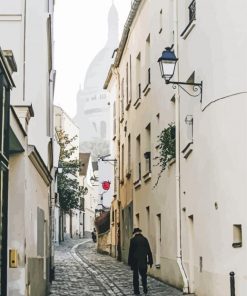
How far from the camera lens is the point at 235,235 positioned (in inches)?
512

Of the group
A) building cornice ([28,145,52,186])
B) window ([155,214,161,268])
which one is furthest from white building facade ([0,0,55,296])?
window ([155,214,161,268])

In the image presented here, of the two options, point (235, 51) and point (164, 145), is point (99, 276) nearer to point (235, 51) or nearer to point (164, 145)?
point (164, 145)

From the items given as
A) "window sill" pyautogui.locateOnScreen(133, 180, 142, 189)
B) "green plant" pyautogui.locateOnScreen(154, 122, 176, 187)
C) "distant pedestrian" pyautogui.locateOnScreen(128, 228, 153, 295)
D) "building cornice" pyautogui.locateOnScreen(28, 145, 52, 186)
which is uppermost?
"green plant" pyautogui.locateOnScreen(154, 122, 176, 187)

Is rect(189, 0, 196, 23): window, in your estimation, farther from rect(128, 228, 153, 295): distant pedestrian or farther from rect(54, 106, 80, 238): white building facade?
rect(54, 106, 80, 238): white building facade

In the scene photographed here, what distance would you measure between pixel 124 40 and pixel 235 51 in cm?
1697

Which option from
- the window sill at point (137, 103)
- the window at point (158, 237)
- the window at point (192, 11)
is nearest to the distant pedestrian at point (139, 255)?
the window at point (158, 237)

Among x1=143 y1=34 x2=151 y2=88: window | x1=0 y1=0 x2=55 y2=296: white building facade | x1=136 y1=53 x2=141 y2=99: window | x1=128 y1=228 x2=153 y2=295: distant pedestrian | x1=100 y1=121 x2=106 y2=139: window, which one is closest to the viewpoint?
x1=0 y1=0 x2=55 y2=296: white building facade

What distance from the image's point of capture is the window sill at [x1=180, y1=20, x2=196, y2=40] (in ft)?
51.9

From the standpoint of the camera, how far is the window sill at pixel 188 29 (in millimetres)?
15832

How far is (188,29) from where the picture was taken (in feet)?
53.5

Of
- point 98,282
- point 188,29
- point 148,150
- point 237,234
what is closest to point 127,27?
point 148,150

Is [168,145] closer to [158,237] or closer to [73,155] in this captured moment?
[158,237]

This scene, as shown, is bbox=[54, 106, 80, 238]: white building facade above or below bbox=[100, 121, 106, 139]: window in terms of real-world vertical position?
below

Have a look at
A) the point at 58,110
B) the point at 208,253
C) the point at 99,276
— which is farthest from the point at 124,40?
the point at 58,110
